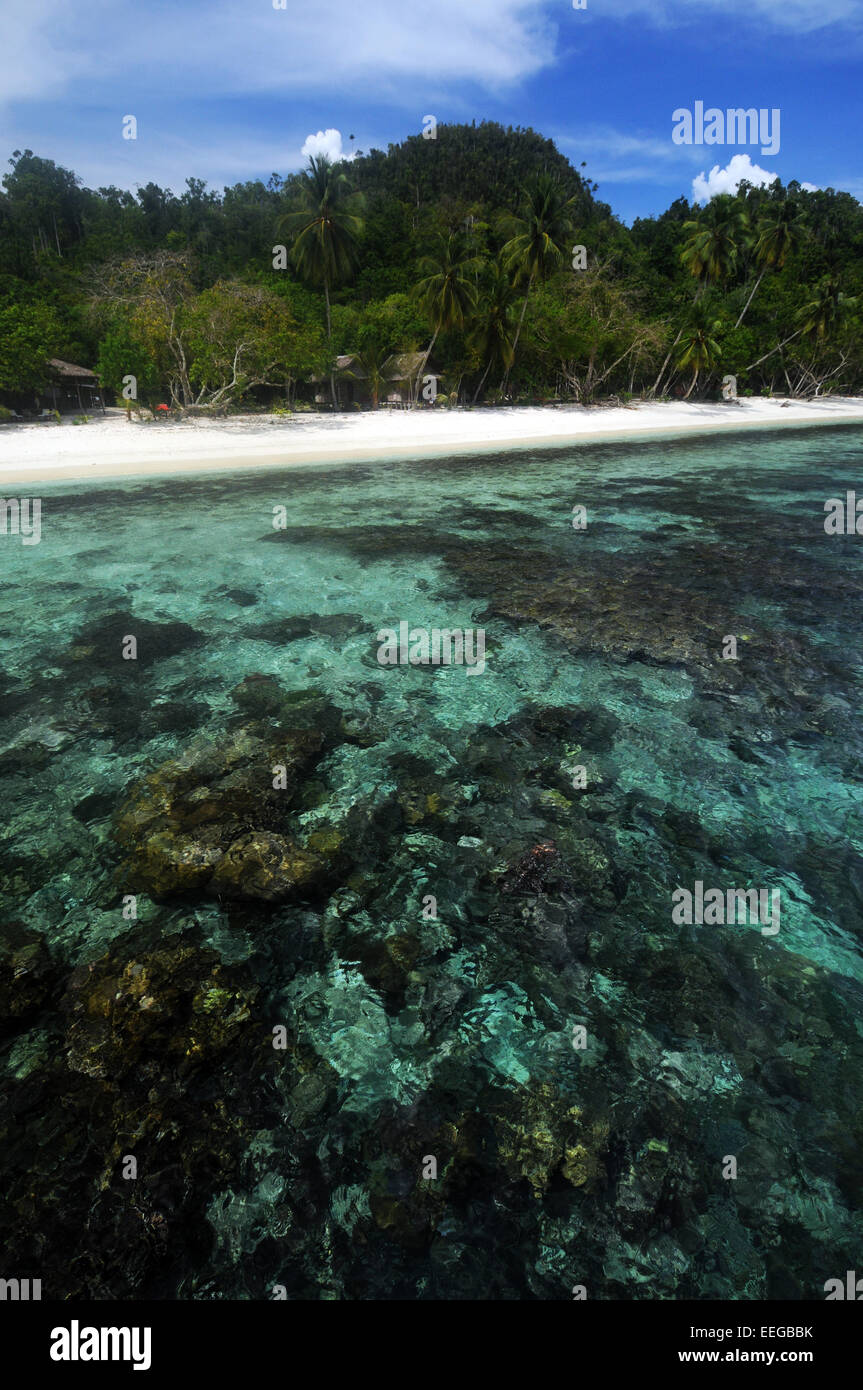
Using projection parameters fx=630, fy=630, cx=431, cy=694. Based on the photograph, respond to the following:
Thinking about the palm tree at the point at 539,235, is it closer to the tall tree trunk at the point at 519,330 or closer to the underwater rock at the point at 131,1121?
the tall tree trunk at the point at 519,330

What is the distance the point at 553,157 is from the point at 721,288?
69.7 metres

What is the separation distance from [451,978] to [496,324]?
43.2 metres

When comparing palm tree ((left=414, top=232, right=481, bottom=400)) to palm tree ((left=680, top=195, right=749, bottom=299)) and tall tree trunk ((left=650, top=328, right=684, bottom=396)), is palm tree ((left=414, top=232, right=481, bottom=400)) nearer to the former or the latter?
tall tree trunk ((left=650, top=328, right=684, bottom=396))

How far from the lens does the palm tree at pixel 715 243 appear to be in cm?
5125

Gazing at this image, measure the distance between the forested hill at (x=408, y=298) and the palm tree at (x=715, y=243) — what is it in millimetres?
204

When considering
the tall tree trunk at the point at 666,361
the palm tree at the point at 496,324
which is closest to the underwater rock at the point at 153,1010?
the palm tree at the point at 496,324

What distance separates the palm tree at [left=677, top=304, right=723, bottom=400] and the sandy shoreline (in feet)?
11.2

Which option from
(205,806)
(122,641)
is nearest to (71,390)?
(122,641)

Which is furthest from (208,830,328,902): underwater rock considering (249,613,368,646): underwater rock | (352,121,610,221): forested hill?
(352,121,610,221): forested hill

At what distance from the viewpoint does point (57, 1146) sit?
133 inches

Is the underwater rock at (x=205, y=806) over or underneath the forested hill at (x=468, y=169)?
underneath

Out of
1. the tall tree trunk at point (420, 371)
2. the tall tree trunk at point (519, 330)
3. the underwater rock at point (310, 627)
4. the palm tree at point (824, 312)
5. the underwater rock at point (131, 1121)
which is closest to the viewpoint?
the underwater rock at point (131, 1121)
